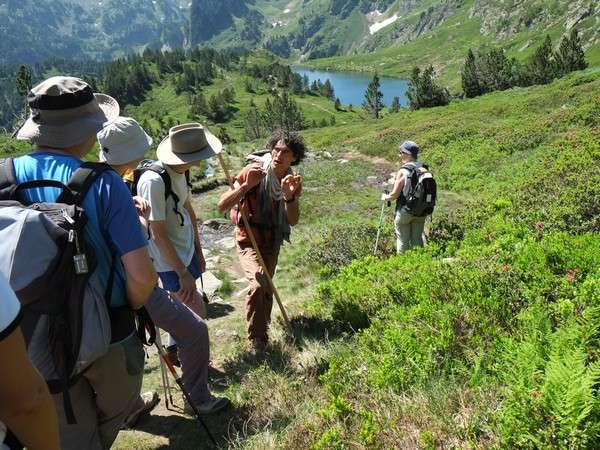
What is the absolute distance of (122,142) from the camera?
3.58 meters

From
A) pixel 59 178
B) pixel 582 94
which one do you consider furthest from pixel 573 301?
pixel 582 94

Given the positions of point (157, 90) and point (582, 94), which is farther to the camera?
point (157, 90)

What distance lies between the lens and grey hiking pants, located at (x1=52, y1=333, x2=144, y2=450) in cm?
293

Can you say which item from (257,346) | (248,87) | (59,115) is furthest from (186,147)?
(248,87)

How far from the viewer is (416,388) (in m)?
3.65

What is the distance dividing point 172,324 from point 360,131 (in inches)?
1619

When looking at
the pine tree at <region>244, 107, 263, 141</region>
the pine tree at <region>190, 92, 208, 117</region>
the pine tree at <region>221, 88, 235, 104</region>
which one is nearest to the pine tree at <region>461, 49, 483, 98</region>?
the pine tree at <region>244, 107, 263, 141</region>

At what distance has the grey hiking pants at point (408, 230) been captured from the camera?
8.43 meters

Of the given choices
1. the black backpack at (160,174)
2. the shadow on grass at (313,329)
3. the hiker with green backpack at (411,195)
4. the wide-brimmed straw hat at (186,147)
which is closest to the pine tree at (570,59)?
the hiker with green backpack at (411,195)

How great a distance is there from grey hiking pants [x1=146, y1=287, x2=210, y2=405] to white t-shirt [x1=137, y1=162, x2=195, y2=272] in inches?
30.5

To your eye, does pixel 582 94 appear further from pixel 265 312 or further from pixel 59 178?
pixel 59 178

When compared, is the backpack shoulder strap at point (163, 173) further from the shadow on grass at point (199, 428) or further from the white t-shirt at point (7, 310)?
the white t-shirt at point (7, 310)

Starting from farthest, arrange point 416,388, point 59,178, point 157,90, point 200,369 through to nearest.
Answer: point 157,90 < point 200,369 < point 416,388 < point 59,178

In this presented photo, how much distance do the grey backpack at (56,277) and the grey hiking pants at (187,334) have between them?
3.87ft
